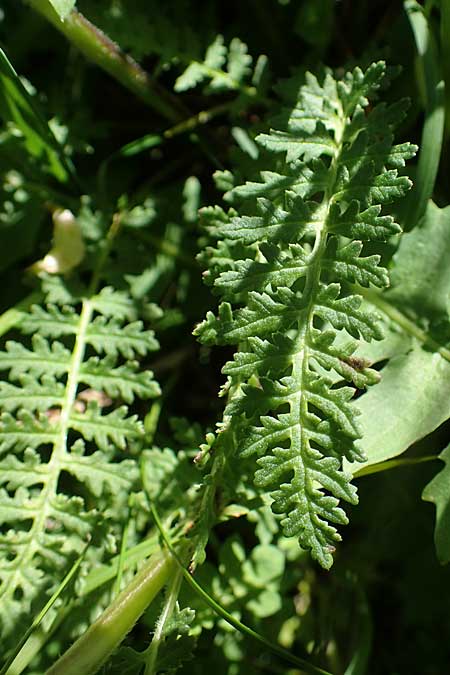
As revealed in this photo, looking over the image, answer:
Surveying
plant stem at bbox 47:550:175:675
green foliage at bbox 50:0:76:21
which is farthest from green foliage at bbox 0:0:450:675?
green foliage at bbox 50:0:76:21

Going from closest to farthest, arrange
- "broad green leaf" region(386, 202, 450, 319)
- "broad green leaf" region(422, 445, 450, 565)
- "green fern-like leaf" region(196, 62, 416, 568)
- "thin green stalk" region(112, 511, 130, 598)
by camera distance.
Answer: "green fern-like leaf" region(196, 62, 416, 568)
"broad green leaf" region(422, 445, 450, 565)
"thin green stalk" region(112, 511, 130, 598)
"broad green leaf" region(386, 202, 450, 319)

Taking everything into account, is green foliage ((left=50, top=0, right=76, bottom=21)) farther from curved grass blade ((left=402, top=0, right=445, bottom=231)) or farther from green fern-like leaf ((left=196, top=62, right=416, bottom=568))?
curved grass blade ((left=402, top=0, right=445, bottom=231))

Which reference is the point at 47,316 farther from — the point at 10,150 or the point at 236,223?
the point at 236,223

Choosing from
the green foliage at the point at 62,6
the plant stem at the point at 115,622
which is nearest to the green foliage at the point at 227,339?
the plant stem at the point at 115,622

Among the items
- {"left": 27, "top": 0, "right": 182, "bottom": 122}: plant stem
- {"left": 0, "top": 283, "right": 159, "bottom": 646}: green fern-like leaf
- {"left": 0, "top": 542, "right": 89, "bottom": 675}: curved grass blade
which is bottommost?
{"left": 0, "top": 542, "right": 89, "bottom": 675}: curved grass blade

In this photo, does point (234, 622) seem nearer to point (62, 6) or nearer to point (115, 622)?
point (115, 622)

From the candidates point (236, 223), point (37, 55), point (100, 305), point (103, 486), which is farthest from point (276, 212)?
point (37, 55)

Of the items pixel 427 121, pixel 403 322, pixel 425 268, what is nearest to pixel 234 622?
pixel 403 322
